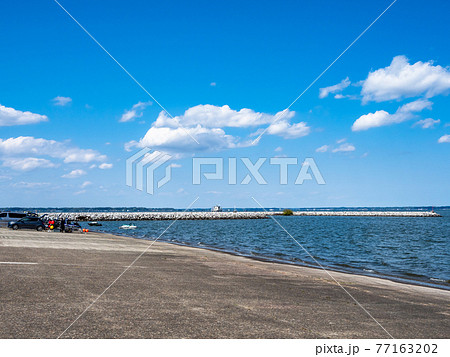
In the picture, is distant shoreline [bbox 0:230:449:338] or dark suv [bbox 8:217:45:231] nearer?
distant shoreline [bbox 0:230:449:338]

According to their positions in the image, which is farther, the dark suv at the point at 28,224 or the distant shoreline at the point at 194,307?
the dark suv at the point at 28,224

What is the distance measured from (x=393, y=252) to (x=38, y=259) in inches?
1381

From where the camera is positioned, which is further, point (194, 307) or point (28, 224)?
point (28, 224)

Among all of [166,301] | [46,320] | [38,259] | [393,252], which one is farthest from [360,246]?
[46,320]

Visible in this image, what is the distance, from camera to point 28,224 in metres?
52.0

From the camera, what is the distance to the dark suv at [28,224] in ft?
169

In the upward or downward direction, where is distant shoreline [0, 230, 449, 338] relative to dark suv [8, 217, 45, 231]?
downward

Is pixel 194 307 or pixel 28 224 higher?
pixel 28 224

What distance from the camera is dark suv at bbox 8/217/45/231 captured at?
51406 millimetres

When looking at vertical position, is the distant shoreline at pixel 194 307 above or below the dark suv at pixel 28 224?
below
